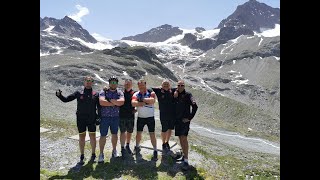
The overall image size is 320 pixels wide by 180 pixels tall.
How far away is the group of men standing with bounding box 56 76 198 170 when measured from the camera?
1176cm

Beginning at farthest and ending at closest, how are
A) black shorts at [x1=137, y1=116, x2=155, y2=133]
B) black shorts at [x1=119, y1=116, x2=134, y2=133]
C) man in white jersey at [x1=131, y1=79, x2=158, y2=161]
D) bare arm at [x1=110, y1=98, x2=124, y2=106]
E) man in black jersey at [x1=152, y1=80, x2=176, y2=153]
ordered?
black shorts at [x1=119, y1=116, x2=134, y2=133], black shorts at [x1=137, y1=116, x2=155, y2=133], man in black jersey at [x1=152, y1=80, x2=176, y2=153], man in white jersey at [x1=131, y1=79, x2=158, y2=161], bare arm at [x1=110, y1=98, x2=124, y2=106]

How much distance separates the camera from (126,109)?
1255 cm

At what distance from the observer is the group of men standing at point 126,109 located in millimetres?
11758

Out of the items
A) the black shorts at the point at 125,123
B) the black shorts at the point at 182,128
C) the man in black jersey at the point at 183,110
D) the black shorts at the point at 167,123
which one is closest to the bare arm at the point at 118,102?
the black shorts at the point at 125,123

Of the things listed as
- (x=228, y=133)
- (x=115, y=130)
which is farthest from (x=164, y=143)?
(x=228, y=133)

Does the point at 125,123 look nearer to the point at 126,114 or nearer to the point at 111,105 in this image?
the point at 126,114

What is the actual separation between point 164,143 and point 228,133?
27.7 metres

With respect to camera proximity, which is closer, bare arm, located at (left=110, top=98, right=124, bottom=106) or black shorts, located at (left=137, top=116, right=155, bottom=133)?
bare arm, located at (left=110, top=98, right=124, bottom=106)

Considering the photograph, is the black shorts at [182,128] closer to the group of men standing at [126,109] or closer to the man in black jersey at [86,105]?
the group of men standing at [126,109]

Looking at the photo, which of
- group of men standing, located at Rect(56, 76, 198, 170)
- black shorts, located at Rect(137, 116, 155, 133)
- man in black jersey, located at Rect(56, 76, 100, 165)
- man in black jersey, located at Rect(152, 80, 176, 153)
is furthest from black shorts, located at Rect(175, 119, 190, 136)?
man in black jersey, located at Rect(56, 76, 100, 165)

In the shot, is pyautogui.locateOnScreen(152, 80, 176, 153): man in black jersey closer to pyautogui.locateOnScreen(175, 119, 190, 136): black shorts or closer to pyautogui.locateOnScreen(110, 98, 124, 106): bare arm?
pyautogui.locateOnScreen(175, 119, 190, 136): black shorts
